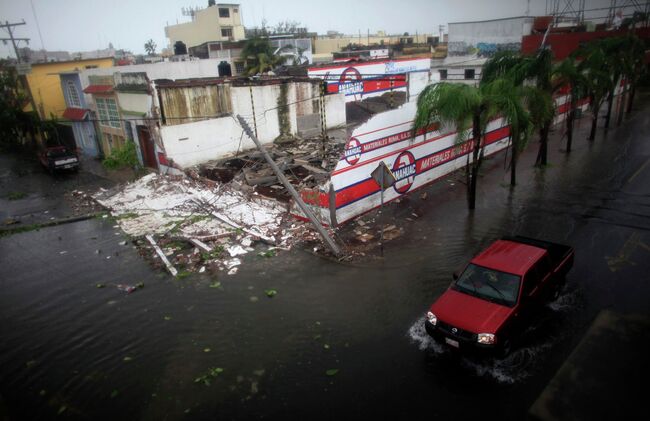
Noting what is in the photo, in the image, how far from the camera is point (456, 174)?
18969 mm

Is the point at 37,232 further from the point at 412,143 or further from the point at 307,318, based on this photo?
the point at 412,143

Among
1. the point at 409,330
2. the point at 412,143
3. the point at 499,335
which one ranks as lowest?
the point at 409,330

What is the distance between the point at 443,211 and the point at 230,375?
1024 centimetres

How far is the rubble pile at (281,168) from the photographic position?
16719mm

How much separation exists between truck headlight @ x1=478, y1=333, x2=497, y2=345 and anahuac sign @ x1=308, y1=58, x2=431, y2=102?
1010 inches

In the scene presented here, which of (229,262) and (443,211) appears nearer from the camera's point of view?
(229,262)

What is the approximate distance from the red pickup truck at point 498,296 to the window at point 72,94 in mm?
33002

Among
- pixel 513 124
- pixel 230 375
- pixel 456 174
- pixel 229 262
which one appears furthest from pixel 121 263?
pixel 456 174

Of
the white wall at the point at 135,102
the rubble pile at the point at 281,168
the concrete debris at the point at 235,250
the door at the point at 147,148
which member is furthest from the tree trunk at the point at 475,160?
the door at the point at 147,148

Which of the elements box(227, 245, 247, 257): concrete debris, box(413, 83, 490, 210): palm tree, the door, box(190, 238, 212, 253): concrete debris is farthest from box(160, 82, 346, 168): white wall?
box(413, 83, 490, 210): palm tree

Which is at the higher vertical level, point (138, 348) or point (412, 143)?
point (412, 143)

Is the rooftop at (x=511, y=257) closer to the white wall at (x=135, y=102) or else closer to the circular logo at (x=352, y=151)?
the circular logo at (x=352, y=151)

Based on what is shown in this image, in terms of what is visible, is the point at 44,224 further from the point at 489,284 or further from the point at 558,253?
the point at 558,253

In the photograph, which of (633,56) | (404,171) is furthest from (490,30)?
(404,171)
